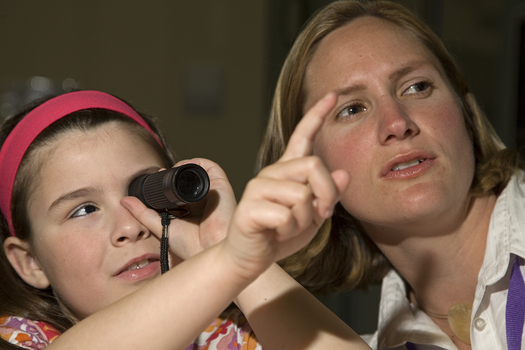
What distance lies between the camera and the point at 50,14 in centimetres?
274

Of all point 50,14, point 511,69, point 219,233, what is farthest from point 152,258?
point 50,14

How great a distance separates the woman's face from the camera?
1.15 meters

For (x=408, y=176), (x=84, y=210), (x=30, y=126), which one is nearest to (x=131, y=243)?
(x=84, y=210)

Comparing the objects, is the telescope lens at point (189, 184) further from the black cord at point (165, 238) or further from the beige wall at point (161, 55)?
the beige wall at point (161, 55)

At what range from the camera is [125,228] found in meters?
1.08

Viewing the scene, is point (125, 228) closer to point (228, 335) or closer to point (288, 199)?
point (228, 335)

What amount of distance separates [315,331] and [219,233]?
0.88ft

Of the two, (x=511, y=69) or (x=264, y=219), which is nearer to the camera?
(x=264, y=219)

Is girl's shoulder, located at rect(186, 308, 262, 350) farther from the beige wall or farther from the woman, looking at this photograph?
the beige wall

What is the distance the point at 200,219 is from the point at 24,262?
50 centimetres

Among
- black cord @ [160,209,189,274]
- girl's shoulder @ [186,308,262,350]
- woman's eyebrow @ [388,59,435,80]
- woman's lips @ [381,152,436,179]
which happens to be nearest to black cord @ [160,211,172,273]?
black cord @ [160,209,189,274]

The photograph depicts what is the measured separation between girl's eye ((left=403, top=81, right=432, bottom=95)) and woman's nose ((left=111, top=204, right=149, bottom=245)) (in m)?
0.73

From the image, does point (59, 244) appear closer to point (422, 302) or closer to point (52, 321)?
point (52, 321)

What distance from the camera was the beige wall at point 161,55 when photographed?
272 cm
